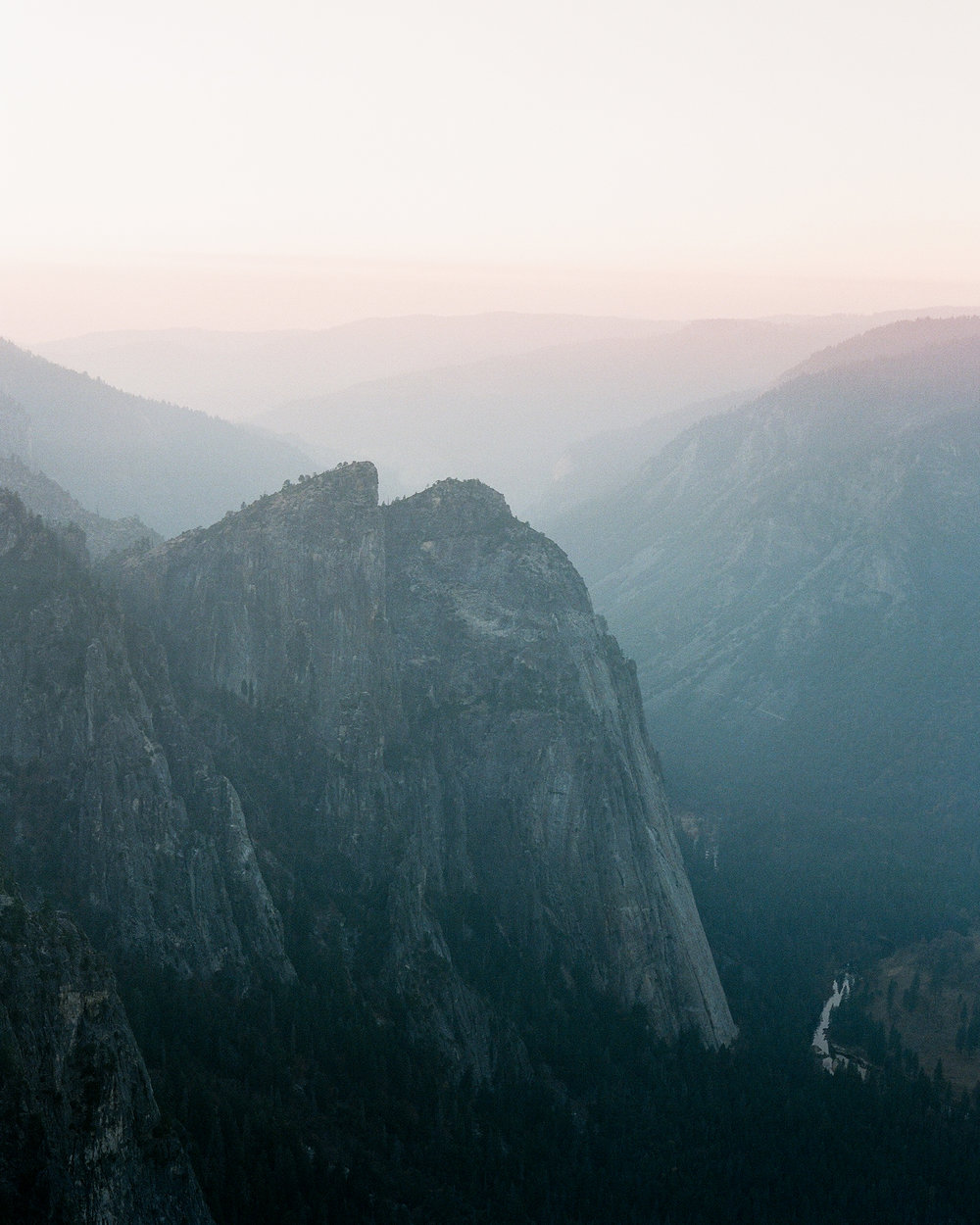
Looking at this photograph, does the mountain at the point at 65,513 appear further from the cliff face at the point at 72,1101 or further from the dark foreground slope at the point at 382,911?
the cliff face at the point at 72,1101

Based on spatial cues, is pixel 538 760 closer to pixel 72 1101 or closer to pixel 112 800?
pixel 112 800

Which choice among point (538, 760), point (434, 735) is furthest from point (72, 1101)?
point (538, 760)

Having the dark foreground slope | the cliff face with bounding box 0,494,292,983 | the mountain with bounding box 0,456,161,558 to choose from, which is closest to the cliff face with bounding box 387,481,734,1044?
the dark foreground slope

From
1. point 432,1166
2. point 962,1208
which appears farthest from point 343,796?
point 962,1208

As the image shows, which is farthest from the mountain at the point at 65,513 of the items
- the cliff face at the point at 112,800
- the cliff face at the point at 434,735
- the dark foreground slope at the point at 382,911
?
the cliff face at the point at 112,800

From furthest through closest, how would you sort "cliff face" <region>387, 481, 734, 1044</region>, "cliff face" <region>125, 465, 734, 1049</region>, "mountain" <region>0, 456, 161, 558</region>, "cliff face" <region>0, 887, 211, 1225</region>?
"mountain" <region>0, 456, 161, 558</region> < "cliff face" <region>387, 481, 734, 1044</region> < "cliff face" <region>125, 465, 734, 1049</region> < "cliff face" <region>0, 887, 211, 1225</region>

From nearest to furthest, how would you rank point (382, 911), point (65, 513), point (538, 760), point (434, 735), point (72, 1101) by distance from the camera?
1. point (72, 1101)
2. point (382, 911)
3. point (538, 760)
4. point (434, 735)
5. point (65, 513)

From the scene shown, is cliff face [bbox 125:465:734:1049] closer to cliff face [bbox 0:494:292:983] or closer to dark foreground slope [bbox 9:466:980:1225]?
dark foreground slope [bbox 9:466:980:1225]
